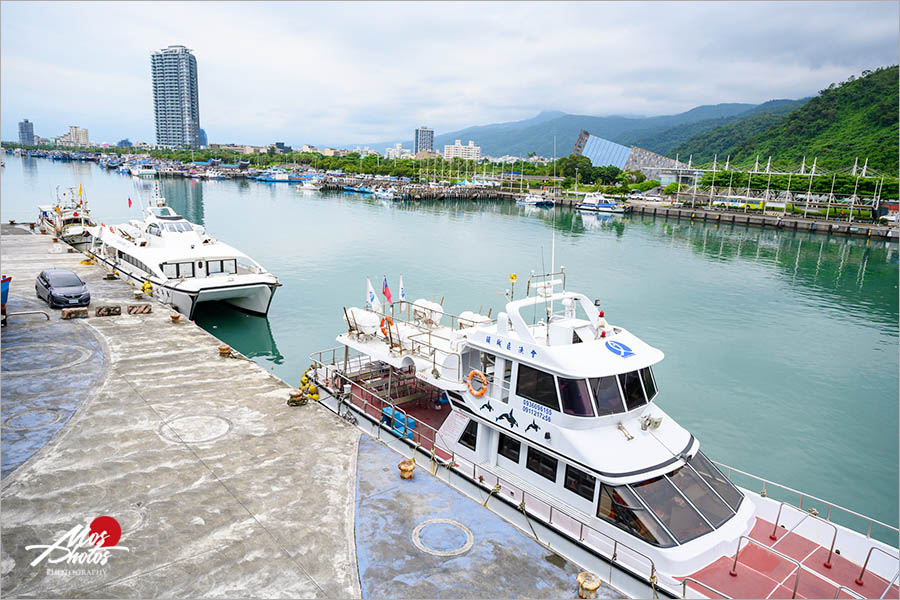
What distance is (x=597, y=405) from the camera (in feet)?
35.9

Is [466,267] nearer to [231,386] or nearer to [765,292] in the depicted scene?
[765,292]

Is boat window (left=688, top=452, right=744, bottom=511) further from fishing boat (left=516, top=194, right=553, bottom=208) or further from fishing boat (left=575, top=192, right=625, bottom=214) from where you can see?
fishing boat (left=516, top=194, right=553, bottom=208)

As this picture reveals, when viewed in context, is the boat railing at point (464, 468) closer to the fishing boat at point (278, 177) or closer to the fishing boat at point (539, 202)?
the fishing boat at point (539, 202)

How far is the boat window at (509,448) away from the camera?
12031 millimetres

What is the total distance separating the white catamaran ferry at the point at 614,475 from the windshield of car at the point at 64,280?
1819 centimetres

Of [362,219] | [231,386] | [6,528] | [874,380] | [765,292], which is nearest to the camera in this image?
[6,528]

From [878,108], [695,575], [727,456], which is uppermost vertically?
[878,108]

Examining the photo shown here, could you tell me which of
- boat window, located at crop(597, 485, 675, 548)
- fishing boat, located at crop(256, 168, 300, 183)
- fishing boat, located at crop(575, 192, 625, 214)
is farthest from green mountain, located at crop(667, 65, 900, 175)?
fishing boat, located at crop(256, 168, 300, 183)

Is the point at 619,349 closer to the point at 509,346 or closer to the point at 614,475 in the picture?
the point at 509,346

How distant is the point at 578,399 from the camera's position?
10.9 m

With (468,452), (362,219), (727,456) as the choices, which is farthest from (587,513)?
(362,219)

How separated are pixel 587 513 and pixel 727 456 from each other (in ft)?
32.9

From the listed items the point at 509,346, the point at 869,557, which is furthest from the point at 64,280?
the point at 869,557

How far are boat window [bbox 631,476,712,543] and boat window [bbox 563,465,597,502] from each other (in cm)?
81
